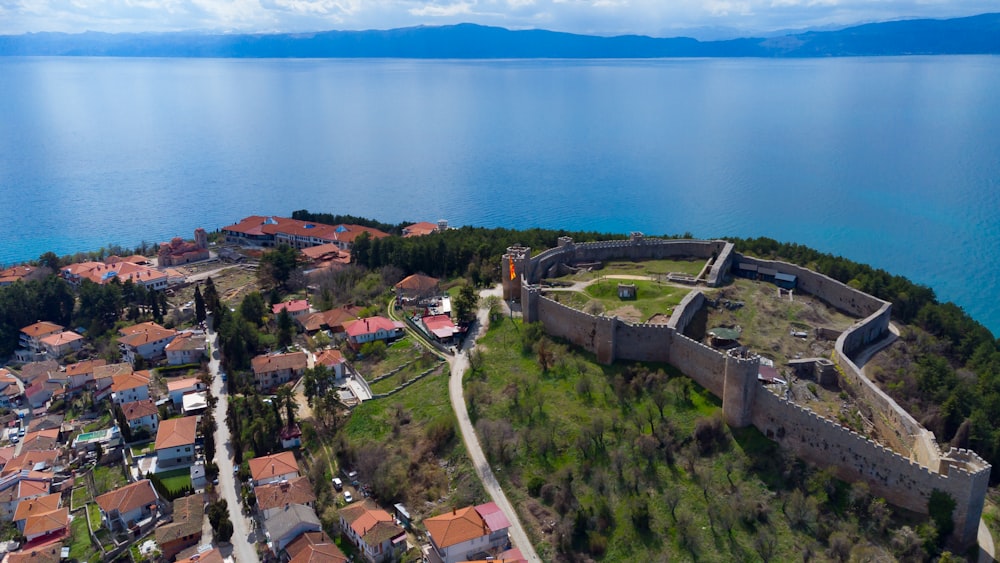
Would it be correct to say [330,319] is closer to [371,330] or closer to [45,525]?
[371,330]

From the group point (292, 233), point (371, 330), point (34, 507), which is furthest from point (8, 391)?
point (292, 233)

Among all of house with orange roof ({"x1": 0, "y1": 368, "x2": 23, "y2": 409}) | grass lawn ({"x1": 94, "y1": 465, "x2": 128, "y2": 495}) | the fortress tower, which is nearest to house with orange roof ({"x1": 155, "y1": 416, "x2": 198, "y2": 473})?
grass lawn ({"x1": 94, "y1": 465, "x2": 128, "y2": 495})

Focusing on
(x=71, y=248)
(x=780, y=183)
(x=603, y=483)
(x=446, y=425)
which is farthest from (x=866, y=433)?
(x=71, y=248)

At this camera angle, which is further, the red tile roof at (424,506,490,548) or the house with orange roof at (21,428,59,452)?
the house with orange roof at (21,428,59,452)

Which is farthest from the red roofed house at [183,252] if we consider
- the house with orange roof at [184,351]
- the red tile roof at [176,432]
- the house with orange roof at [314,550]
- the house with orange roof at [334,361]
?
the house with orange roof at [314,550]

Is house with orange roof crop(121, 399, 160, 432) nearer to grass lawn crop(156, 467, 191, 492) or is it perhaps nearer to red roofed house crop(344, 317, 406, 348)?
grass lawn crop(156, 467, 191, 492)

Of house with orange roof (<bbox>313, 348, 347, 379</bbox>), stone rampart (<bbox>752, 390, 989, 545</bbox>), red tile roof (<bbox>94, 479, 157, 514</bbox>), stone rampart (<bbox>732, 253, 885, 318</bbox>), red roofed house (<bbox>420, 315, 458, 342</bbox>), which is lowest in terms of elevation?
red tile roof (<bbox>94, 479, 157, 514</bbox>)

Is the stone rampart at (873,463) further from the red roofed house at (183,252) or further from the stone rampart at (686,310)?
the red roofed house at (183,252)
